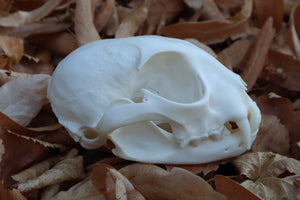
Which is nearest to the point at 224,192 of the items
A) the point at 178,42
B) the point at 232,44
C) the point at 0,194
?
the point at 178,42

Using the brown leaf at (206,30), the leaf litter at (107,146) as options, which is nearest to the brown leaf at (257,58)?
the leaf litter at (107,146)

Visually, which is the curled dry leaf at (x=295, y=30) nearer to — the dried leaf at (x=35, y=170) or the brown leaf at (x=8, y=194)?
the dried leaf at (x=35, y=170)

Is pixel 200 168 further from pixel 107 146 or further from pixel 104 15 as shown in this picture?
pixel 104 15

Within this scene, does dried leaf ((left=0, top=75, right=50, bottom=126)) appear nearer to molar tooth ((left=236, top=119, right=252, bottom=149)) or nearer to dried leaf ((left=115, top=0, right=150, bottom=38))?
dried leaf ((left=115, top=0, right=150, bottom=38))

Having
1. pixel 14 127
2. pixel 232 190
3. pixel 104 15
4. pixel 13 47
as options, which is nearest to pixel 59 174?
pixel 14 127

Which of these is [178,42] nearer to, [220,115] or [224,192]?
[220,115]

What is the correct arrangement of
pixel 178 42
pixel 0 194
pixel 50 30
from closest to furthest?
pixel 0 194
pixel 178 42
pixel 50 30
